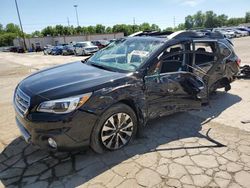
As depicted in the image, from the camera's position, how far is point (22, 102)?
3.30 m

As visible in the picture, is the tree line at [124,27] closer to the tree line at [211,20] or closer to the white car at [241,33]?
the tree line at [211,20]

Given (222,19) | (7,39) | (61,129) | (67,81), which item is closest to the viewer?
(61,129)

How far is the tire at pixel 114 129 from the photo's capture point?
130 inches

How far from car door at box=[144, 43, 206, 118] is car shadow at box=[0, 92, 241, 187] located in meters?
0.40

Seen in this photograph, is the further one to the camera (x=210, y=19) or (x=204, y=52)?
(x=210, y=19)

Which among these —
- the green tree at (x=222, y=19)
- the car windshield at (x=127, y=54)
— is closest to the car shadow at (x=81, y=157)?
the car windshield at (x=127, y=54)

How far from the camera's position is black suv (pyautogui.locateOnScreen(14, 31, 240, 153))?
303cm

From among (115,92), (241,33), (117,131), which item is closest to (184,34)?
(115,92)

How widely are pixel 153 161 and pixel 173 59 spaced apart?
180 centimetres

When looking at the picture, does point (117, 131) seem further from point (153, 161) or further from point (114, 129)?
point (153, 161)

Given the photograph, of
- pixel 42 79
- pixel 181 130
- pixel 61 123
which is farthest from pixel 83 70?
pixel 181 130

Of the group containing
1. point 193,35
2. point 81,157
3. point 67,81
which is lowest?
point 81,157

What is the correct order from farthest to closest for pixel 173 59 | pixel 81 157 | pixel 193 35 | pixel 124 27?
1. pixel 124 27
2. pixel 193 35
3. pixel 173 59
4. pixel 81 157

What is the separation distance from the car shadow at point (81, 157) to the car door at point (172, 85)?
15.6 inches
